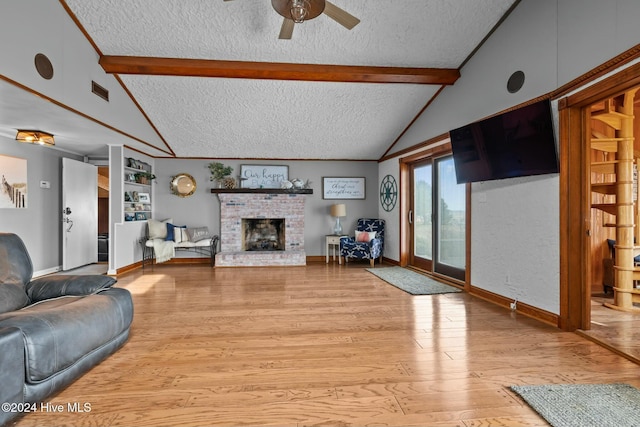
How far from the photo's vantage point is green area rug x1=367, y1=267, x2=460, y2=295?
431cm

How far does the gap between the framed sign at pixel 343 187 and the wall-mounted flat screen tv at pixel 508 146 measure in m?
3.27

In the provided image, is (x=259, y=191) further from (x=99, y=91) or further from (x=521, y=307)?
(x=521, y=307)

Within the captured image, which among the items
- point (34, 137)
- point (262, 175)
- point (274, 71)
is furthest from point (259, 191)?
point (34, 137)

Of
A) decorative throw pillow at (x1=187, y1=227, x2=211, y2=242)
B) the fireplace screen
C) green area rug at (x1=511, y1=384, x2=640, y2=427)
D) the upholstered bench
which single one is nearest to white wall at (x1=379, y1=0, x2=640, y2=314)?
green area rug at (x1=511, y1=384, x2=640, y2=427)

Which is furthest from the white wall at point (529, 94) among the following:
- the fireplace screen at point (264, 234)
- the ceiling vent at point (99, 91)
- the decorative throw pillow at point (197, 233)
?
the decorative throw pillow at point (197, 233)

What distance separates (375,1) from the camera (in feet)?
11.0

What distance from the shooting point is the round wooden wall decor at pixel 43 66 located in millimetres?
2944

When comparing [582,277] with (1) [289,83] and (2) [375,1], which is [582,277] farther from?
(1) [289,83]

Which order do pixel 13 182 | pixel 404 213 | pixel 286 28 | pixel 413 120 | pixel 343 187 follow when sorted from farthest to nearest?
pixel 343 187
pixel 404 213
pixel 413 120
pixel 13 182
pixel 286 28

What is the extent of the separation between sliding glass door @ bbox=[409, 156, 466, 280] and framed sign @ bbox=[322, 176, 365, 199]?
1487 mm

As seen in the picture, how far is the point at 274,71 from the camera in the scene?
13.8 ft

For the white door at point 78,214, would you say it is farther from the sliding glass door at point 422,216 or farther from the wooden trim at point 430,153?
the sliding glass door at point 422,216

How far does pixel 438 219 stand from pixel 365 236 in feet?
5.78

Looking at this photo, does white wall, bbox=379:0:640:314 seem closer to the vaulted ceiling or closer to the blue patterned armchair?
the vaulted ceiling
